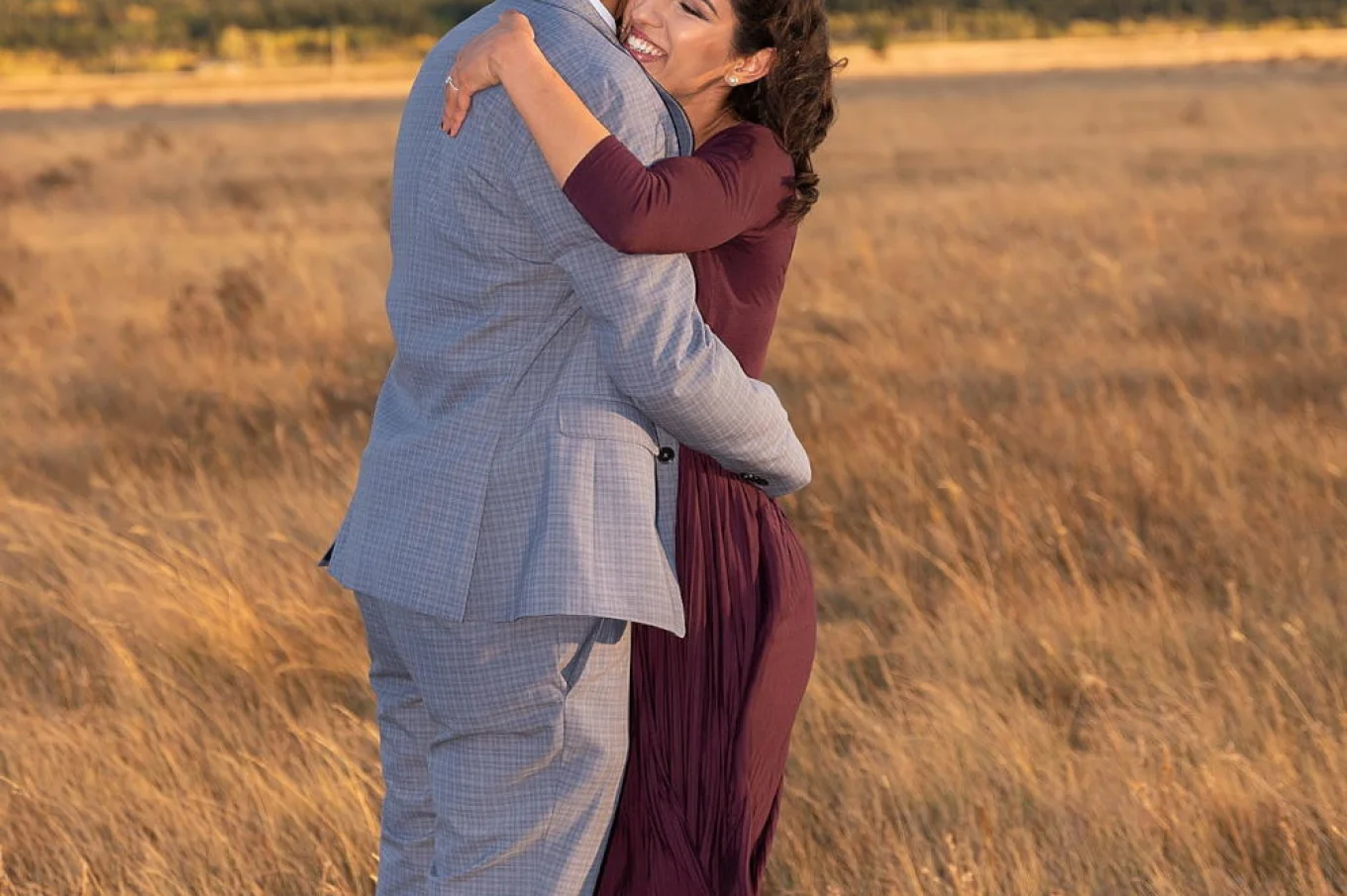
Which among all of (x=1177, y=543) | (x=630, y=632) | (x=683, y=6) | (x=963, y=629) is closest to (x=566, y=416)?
(x=630, y=632)

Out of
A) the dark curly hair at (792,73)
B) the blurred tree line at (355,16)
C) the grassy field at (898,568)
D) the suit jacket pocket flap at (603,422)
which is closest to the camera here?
the suit jacket pocket flap at (603,422)

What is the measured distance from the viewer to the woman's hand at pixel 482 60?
2230 millimetres

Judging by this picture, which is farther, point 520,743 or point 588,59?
point 520,743

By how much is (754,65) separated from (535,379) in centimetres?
54

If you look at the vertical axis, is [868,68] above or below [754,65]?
below

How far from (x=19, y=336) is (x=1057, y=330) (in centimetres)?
554

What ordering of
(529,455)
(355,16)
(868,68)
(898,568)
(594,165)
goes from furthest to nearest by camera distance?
(355,16), (868,68), (898,568), (529,455), (594,165)

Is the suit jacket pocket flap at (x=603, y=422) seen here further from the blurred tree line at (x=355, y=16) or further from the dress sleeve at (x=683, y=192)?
the blurred tree line at (x=355, y=16)

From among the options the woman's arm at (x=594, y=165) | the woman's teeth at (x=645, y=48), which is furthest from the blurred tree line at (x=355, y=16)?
the woman's arm at (x=594, y=165)

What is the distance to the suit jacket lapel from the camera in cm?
235

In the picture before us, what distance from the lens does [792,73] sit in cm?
249

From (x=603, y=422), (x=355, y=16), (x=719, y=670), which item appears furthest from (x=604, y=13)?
(x=355, y=16)

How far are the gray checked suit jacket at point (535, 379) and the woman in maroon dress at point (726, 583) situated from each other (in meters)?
0.11

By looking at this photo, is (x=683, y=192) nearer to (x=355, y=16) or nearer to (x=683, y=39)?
(x=683, y=39)
